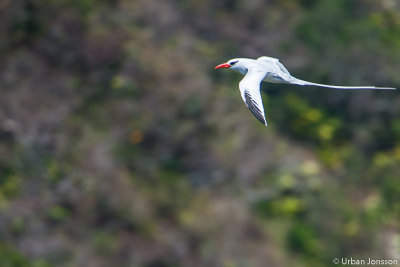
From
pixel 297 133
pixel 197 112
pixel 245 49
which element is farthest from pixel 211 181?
pixel 245 49

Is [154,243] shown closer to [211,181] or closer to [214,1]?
[211,181]

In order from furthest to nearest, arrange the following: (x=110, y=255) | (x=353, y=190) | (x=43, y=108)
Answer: (x=353, y=190) → (x=43, y=108) → (x=110, y=255)

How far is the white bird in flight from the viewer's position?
834cm

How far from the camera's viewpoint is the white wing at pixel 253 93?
8.19 m

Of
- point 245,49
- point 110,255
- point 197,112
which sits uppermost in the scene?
point 245,49

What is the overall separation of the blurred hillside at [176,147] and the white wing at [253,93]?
6.66m

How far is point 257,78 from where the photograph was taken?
29.3 ft

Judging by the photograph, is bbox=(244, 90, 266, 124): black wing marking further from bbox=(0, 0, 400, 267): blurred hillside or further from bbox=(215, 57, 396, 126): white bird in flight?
bbox=(0, 0, 400, 267): blurred hillside

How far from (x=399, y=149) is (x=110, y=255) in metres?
7.27

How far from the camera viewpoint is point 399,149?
18406 millimetres

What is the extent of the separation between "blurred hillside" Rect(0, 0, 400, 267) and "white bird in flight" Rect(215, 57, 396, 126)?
19.9 ft
